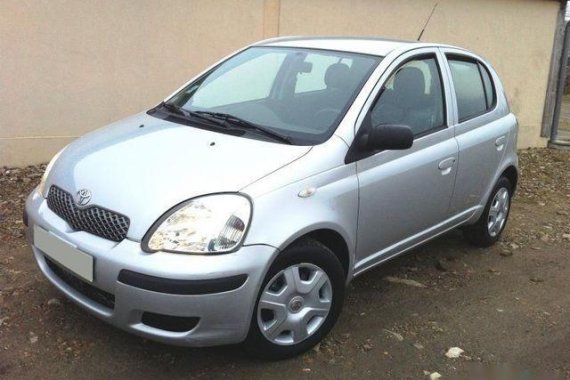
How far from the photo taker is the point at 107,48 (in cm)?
609

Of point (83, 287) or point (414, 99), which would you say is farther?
point (414, 99)

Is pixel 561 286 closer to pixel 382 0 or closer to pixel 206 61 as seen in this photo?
pixel 206 61

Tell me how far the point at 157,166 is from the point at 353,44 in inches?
64.0

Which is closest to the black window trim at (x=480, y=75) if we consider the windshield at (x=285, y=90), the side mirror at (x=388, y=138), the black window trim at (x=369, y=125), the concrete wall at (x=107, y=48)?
the black window trim at (x=369, y=125)

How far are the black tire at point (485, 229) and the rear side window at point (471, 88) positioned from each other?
2.16ft

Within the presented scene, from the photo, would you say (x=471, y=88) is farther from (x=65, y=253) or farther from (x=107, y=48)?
(x=107, y=48)

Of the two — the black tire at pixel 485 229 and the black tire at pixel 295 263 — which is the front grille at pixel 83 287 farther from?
the black tire at pixel 485 229

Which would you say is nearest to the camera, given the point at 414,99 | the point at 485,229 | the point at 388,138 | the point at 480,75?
the point at 388,138

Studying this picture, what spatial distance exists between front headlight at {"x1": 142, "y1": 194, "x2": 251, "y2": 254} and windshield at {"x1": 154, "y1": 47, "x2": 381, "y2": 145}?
2.03ft

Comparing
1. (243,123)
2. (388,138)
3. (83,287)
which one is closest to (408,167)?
(388,138)

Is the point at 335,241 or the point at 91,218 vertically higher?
the point at 91,218

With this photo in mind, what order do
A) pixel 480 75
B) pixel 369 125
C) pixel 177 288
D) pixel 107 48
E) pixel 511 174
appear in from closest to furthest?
pixel 177 288
pixel 369 125
pixel 480 75
pixel 511 174
pixel 107 48

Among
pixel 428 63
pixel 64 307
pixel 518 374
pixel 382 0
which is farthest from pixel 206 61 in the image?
pixel 518 374

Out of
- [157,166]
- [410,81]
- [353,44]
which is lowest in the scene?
[157,166]
